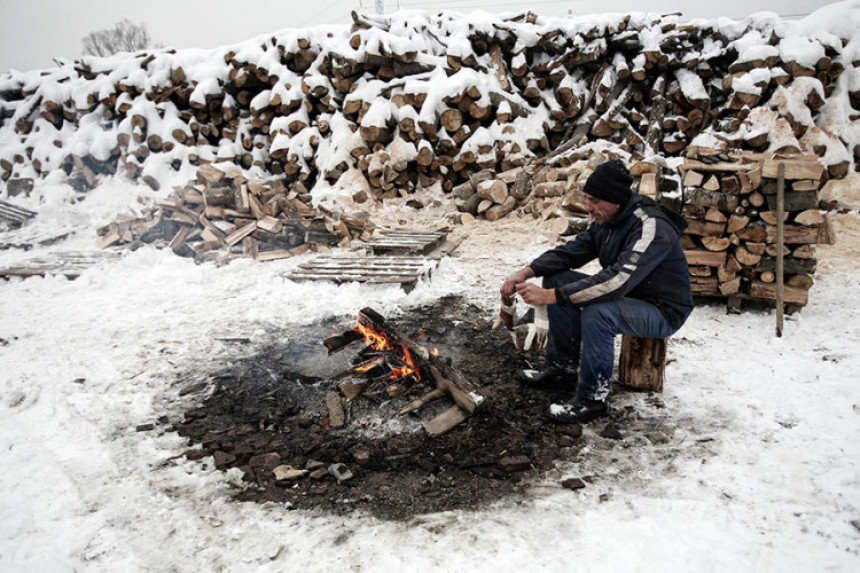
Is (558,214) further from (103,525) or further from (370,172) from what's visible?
(103,525)

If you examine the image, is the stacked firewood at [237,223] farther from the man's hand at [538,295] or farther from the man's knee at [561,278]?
the man's hand at [538,295]

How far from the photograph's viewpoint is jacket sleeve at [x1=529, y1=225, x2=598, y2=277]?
11.8ft

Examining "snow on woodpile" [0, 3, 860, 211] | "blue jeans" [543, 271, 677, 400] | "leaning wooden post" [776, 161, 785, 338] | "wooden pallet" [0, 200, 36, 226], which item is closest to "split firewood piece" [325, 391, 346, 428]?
"blue jeans" [543, 271, 677, 400]

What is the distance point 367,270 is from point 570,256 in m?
3.37

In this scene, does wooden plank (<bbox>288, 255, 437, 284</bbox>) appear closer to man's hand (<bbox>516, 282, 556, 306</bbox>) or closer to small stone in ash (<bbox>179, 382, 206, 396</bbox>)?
small stone in ash (<bbox>179, 382, 206, 396</bbox>)

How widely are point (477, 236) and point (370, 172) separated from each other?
133 inches

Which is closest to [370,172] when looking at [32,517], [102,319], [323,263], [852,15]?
[323,263]

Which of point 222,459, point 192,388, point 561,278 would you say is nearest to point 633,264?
point 561,278

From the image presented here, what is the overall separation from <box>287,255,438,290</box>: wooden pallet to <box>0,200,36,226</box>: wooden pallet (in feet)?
26.1

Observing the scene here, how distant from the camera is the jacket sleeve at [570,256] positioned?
11.8 feet

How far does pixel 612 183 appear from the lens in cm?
312

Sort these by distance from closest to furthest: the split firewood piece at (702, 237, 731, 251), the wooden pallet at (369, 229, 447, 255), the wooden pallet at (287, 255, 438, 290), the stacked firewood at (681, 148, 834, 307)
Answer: the stacked firewood at (681, 148, 834, 307) < the split firewood piece at (702, 237, 731, 251) < the wooden pallet at (287, 255, 438, 290) < the wooden pallet at (369, 229, 447, 255)

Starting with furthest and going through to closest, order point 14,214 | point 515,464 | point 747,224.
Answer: point 14,214, point 747,224, point 515,464

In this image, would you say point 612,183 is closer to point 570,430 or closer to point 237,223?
point 570,430
